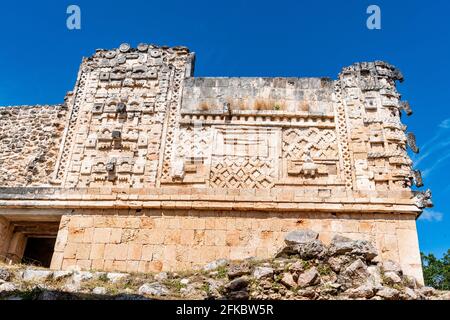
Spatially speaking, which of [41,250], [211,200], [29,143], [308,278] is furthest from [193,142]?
[41,250]

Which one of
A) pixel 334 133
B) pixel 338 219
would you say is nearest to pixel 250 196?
pixel 338 219

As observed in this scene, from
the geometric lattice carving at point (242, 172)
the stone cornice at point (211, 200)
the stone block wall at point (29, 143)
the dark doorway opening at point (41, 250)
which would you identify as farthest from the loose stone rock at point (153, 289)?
the dark doorway opening at point (41, 250)

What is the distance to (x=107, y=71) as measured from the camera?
10883mm

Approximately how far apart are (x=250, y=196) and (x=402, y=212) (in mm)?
2902

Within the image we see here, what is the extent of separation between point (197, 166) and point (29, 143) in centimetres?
456

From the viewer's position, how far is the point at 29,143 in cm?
1105

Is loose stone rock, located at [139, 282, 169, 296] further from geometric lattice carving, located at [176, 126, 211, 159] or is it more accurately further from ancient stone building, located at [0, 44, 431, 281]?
geometric lattice carving, located at [176, 126, 211, 159]

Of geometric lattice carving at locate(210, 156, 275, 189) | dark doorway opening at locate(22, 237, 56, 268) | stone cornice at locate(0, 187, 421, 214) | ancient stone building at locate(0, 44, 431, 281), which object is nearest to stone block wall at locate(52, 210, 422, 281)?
ancient stone building at locate(0, 44, 431, 281)

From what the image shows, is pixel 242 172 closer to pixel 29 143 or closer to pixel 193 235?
pixel 193 235

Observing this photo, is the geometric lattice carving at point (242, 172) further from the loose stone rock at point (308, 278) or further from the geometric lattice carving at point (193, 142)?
the loose stone rock at point (308, 278)

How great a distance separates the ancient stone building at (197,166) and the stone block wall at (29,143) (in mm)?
32

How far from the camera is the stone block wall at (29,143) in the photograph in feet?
33.1

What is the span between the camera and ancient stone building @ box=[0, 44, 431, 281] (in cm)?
852

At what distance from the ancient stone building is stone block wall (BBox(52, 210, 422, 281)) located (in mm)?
20
